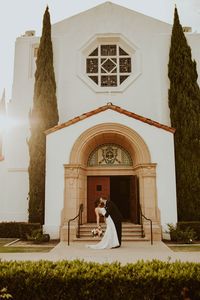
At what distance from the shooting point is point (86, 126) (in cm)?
1420

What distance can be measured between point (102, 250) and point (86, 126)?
5921 millimetres

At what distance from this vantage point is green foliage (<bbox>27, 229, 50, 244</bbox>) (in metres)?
12.5

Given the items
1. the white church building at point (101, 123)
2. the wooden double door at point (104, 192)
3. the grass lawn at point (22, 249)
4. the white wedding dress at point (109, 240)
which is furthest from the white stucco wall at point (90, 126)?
the white wedding dress at point (109, 240)

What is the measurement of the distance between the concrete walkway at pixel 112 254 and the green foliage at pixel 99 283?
10.9 ft

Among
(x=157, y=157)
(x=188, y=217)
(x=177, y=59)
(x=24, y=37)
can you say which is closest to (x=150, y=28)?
(x=177, y=59)

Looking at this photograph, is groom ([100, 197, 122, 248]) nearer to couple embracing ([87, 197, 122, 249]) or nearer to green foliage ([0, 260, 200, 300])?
couple embracing ([87, 197, 122, 249])

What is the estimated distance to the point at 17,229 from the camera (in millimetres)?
14000

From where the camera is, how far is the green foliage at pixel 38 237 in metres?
12.5

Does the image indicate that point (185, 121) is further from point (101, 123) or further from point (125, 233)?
point (125, 233)

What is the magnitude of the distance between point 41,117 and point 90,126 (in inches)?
121

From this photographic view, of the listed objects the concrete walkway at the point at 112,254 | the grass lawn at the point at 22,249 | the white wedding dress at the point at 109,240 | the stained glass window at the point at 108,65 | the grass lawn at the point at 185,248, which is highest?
the stained glass window at the point at 108,65

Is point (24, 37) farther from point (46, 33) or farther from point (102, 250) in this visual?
point (102, 250)

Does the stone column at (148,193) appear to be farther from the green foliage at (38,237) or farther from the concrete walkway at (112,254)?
the green foliage at (38,237)

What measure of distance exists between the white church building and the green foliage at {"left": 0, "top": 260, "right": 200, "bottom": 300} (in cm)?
764
